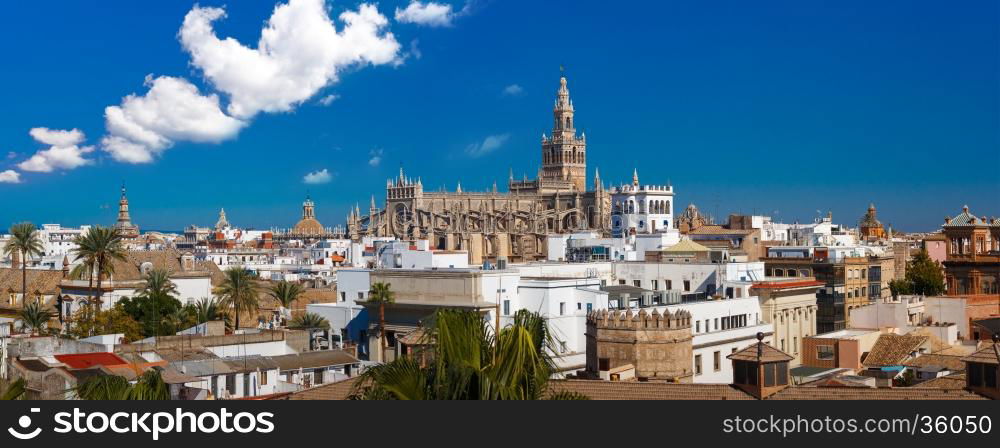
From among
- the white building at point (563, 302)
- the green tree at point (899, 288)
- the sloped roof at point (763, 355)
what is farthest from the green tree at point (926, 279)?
the sloped roof at point (763, 355)

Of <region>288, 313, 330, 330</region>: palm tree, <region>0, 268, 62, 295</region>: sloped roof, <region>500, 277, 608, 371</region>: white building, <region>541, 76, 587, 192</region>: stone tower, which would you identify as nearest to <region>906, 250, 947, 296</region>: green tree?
<region>500, 277, 608, 371</region>: white building

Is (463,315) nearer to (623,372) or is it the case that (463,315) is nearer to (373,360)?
(623,372)

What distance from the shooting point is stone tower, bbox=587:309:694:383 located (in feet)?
107

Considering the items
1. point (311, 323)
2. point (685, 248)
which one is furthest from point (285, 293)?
point (685, 248)

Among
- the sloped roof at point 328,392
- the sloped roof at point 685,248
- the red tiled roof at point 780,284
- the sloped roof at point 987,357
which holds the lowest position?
the sloped roof at point 328,392

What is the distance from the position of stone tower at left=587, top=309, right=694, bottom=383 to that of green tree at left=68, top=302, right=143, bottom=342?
64.0 ft

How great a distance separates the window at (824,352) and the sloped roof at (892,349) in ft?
8.14

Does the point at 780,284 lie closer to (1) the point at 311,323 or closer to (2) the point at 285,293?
(1) the point at 311,323

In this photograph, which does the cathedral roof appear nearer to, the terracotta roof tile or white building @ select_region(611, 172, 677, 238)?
the terracotta roof tile

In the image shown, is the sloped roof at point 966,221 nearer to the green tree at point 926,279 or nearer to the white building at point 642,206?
the green tree at point 926,279

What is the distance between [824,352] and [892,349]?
4507 millimetres

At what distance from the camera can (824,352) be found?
4406cm

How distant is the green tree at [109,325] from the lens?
45406 mm

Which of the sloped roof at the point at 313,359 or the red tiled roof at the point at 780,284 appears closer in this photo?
the sloped roof at the point at 313,359
